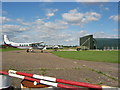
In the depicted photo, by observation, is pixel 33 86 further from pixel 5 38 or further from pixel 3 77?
pixel 5 38

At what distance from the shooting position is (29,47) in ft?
136

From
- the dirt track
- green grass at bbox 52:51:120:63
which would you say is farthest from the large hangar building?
the dirt track

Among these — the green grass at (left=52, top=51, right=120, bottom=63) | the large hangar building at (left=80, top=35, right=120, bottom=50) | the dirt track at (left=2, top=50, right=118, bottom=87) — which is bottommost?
the green grass at (left=52, top=51, right=120, bottom=63)

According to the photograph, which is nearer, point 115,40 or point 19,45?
point 19,45

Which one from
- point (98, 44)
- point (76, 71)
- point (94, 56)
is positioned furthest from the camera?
point (98, 44)

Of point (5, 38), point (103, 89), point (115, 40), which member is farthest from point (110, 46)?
point (103, 89)

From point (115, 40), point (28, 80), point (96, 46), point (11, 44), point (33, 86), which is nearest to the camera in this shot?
point (33, 86)

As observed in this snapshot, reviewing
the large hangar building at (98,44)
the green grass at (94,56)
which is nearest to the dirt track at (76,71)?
the green grass at (94,56)

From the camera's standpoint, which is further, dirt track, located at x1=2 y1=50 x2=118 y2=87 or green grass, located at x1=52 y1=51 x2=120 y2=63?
green grass, located at x1=52 y1=51 x2=120 y2=63

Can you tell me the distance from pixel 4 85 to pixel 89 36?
236 ft

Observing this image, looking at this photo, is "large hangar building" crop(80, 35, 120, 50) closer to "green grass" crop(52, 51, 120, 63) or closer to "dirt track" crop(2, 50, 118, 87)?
"green grass" crop(52, 51, 120, 63)

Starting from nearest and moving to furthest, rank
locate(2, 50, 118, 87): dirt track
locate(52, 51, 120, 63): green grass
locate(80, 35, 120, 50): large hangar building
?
locate(2, 50, 118, 87): dirt track → locate(52, 51, 120, 63): green grass → locate(80, 35, 120, 50): large hangar building

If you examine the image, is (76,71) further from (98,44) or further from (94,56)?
(98,44)

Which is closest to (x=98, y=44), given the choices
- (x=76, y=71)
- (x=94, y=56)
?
(x=94, y=56)
